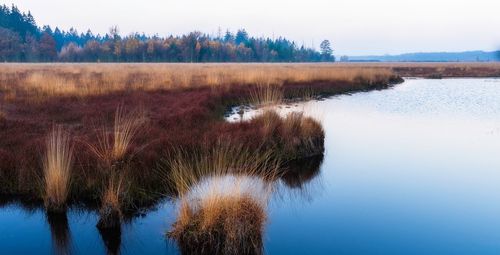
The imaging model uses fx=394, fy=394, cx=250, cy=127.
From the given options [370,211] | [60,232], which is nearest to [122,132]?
[60,232]

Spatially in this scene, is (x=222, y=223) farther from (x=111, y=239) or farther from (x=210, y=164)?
(x=210, y=164)

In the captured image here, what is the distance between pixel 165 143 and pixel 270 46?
103 m

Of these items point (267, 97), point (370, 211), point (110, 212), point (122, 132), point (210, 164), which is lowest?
point (370, 211)

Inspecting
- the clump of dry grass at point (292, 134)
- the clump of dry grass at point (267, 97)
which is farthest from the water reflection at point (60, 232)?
the clump of dry grass at point (267, 97)

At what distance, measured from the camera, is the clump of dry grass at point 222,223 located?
5000 mm

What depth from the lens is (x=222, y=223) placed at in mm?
5059

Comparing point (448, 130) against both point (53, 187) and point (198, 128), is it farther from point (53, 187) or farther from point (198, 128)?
point (53, 187)

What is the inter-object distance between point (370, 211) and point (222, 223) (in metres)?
2.91

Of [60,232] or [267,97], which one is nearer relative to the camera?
[60,232]

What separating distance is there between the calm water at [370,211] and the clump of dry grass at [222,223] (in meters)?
0.27

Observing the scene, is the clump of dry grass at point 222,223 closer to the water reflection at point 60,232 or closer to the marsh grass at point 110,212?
the marsh grass at point 110,212

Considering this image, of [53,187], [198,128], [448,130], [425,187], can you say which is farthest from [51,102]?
[448,130]

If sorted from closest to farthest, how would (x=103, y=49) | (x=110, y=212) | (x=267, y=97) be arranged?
(x=110, y=212)
(x=267, y=97)
(x=103, y=49)

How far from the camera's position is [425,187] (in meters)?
7.86
